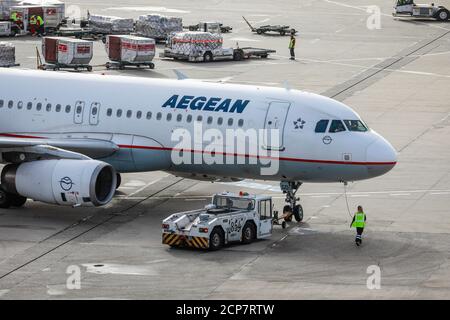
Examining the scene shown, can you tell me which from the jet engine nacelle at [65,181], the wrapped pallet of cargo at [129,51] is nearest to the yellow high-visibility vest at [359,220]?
the jet engine nacelle at [65,181]

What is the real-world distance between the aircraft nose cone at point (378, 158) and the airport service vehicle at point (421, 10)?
67863mm

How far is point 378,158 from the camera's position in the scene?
4962 centimetres

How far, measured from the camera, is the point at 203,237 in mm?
46250

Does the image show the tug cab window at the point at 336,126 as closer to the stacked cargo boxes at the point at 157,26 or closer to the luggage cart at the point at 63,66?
the luggage cart at the point at 63,66

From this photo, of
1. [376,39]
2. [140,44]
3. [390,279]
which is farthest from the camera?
[376,39]

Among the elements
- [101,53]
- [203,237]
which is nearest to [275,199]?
[203,237]

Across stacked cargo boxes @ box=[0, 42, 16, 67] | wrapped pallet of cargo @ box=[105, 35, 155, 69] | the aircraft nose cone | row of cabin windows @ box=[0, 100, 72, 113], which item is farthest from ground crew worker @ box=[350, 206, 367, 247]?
stacked cargo boxes @ box=[0, 42, 16, 67]

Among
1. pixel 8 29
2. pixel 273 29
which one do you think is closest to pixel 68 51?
pixel 8 29

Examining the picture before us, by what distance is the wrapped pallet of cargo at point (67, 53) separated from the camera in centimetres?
8438

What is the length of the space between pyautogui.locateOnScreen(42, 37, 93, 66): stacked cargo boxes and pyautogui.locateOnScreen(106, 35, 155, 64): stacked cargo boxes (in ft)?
8.27

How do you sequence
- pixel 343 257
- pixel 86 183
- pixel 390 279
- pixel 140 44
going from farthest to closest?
pixel 140 44 < pixel 86 183 < pixel 343 257 < pixel 390 279

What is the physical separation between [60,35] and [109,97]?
47.0m
